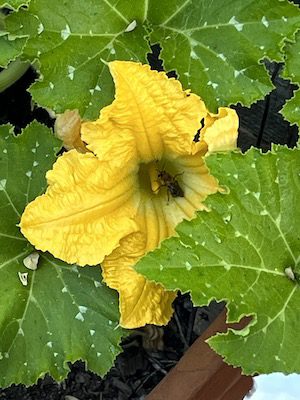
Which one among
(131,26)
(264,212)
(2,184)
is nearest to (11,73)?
(2,184)

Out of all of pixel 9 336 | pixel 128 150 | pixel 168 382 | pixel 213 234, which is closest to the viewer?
pixel 213 234

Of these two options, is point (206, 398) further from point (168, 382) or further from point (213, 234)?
point (213, 234)

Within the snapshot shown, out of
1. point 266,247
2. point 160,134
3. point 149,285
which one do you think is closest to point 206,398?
point 149,285

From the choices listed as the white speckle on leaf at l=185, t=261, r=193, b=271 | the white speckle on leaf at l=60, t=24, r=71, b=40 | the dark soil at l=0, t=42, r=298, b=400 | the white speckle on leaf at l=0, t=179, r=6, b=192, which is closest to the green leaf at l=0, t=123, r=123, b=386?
the white speckle on leaf at l=0, t=179, r=6, b=192

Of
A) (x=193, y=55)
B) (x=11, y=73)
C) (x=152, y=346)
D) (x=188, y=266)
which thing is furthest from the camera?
(x=152, y=346)

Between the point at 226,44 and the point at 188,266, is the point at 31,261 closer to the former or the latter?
the point at 188,266

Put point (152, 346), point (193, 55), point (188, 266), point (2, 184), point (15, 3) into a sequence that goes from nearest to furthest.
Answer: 1. point (188, 266)
2. point (15, 3)
3. point (193, 55)
4. point (2, 184)
5. point (152, 346)

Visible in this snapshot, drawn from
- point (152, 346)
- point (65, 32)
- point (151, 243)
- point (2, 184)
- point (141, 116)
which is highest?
point (65, 32)
